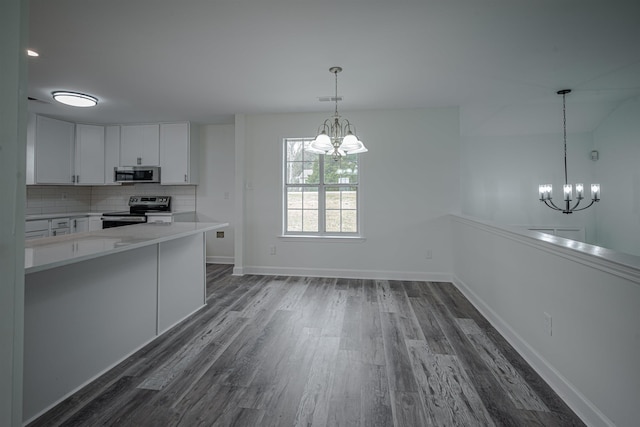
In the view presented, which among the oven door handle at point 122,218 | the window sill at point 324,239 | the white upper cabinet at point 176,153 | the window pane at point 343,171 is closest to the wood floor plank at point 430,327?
the window sill at point 324,239

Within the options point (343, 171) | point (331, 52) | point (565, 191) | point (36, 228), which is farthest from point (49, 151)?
point (565, 191)

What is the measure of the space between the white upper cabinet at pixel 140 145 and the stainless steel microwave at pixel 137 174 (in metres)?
0.11

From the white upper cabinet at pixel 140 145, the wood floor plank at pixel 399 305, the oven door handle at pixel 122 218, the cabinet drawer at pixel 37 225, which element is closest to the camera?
the wood floor plank at pixel 399 305

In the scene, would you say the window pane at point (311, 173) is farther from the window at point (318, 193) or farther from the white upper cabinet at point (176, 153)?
the white upper cabinet at point (176, 153)

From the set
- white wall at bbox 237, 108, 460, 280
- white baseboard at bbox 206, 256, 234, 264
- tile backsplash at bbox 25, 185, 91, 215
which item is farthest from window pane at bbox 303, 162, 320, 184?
tile backsplash at bbox 25, 185, 91, 215

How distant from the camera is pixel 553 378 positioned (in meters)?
1.85

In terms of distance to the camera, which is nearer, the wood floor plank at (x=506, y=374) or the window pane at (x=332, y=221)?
the wood floor plank at (x=506, y=374)

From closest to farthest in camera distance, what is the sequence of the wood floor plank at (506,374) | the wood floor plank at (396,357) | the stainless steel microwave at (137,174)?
1. the wood floor plank at (506,374)
2. the wood floor plank at (396,357)
3. the stainless steel microwave at (137,174)

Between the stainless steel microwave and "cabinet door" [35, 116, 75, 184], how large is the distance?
75 centimetres

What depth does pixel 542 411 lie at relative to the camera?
64.2 inches

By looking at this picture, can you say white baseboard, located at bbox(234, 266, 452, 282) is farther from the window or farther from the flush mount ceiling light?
the flush mount ceiling light

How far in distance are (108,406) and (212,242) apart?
3721 millimetres

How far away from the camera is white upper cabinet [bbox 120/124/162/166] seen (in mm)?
4992

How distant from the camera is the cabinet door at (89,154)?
504cm
